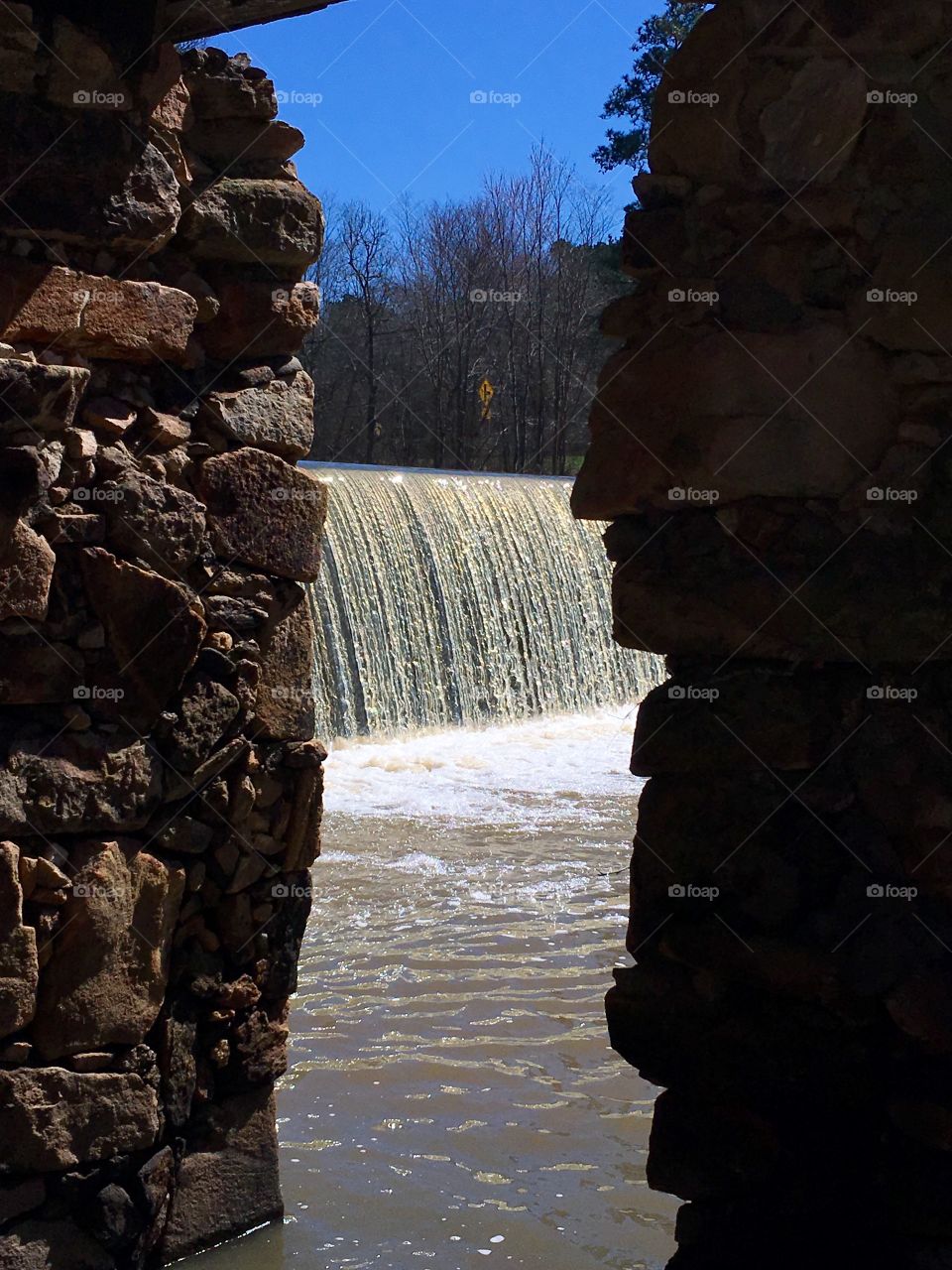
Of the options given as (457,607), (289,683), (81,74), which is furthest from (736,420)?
(457,607)

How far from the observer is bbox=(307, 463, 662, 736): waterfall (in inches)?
396

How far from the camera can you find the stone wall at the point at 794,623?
2055 millimetres

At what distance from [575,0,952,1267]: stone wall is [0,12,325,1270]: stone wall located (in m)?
1.27

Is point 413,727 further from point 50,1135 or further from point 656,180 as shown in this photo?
point 656,180

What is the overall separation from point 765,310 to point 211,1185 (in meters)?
2.32

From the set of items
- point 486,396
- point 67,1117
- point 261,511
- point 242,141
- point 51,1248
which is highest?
point 486,396

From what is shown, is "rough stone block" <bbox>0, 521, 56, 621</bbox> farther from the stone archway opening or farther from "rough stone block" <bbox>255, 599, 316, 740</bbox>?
"rough stone block" <bbox>255, 599, 316, 740</bbox>

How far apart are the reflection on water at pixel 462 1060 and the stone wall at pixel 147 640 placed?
35 centimetres

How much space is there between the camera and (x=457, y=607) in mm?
10969

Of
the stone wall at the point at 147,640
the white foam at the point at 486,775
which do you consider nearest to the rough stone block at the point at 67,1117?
the stone wall at the point at 147,640

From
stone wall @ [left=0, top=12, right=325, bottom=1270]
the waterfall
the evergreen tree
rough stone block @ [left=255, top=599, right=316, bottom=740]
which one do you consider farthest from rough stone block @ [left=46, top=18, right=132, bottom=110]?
the evergreen tree

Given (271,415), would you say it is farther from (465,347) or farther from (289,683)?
(465,347)

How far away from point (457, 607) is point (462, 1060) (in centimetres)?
671

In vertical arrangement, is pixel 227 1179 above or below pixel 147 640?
below
